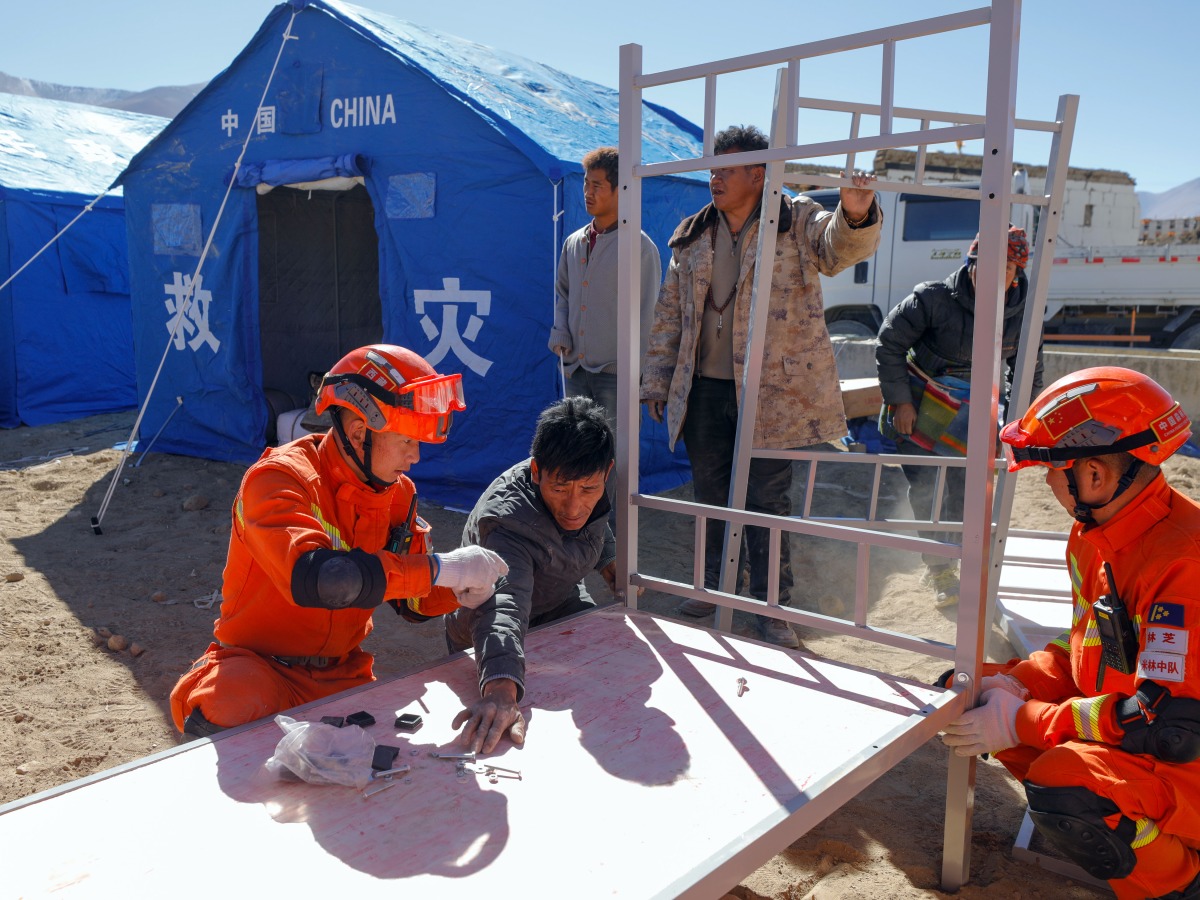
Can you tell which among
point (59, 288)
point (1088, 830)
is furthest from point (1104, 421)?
point (59, 288)

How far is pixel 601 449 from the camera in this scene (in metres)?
2.35

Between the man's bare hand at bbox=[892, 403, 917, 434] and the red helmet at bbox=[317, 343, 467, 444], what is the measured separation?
2.77 metres

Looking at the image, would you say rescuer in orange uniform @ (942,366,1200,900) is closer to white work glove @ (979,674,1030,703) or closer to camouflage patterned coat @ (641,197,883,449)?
white work glove @ (979,674,1030,703)

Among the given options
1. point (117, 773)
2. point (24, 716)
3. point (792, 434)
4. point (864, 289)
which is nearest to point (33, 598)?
point (24, 716)

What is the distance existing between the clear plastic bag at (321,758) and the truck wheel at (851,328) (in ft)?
30.5

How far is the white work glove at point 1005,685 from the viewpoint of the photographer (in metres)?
2.14

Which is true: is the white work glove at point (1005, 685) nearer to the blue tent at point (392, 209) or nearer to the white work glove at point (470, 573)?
the white work glove at point (470, 573)

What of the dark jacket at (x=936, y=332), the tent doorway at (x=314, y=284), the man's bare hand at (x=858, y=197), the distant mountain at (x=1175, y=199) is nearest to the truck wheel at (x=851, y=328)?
the tent doorway at (x=314, y=284)

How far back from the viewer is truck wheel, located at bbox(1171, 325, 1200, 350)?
10055 millimetres

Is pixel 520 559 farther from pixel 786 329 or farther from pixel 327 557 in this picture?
pixel 786 329

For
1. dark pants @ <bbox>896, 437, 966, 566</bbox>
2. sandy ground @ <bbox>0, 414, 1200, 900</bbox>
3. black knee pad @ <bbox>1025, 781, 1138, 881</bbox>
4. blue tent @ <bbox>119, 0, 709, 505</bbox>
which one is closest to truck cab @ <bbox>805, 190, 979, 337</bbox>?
blue tent @ <bbox>119, 0, 709, 505</bbox>

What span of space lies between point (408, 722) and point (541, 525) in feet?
2.26

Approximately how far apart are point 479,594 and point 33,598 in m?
3.21

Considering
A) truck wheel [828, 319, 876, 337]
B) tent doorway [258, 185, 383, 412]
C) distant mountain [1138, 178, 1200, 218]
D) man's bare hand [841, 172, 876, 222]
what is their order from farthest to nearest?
distant mountain [1138, 178, 1200, 218], truck wheel [828, 319, 876, 337], tent doorway [258, 185, 383, 412], man's bare hand [841, 172, 876, 222]
